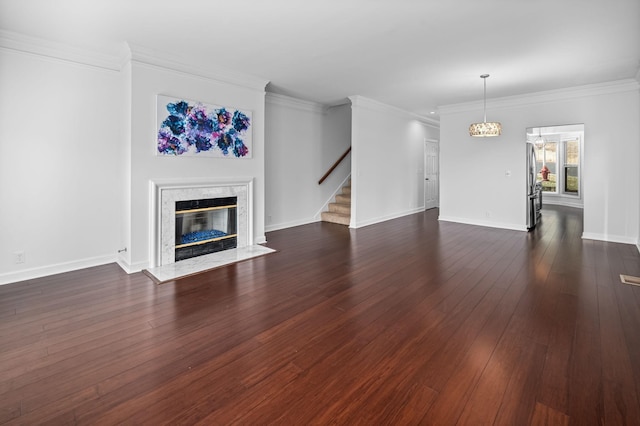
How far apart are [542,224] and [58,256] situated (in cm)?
948

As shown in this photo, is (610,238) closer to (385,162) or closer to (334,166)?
(385,162)

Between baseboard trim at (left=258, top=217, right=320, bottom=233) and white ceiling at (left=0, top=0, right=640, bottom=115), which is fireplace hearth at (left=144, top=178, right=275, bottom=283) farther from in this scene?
white ceiling at (left=0, top=0, right=640, bottom=115)

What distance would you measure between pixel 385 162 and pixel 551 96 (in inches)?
140

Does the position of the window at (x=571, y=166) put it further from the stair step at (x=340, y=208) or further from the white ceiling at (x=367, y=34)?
the stair step at (x=340, y=208)

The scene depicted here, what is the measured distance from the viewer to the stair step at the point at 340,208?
7.66m

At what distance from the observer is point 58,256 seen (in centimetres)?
412

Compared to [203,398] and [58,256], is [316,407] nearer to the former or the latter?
[203,398]

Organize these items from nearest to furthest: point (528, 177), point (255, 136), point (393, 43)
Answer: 1. point (393, 43)
2. point (255, 136)
3. point (528, 177)

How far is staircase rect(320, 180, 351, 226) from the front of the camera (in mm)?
7594

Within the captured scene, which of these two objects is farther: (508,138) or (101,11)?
(508,138)

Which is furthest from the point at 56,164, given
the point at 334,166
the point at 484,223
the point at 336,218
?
the point at 484,223

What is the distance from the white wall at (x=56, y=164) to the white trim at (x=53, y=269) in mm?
10

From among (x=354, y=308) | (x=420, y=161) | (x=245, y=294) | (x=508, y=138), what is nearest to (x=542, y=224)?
(x=508, y=138)

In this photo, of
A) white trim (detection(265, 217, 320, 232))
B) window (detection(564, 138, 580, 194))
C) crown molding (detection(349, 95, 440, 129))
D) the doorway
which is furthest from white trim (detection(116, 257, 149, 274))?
window (detection(564, 138, 580, 194))
